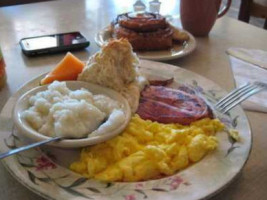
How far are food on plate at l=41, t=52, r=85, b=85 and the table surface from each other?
146mm

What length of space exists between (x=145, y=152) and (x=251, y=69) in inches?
25.8

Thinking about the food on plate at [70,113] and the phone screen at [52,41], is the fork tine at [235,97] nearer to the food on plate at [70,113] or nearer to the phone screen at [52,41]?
the food on plate at [70,113]

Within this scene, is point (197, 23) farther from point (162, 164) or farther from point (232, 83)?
point (162, 164)

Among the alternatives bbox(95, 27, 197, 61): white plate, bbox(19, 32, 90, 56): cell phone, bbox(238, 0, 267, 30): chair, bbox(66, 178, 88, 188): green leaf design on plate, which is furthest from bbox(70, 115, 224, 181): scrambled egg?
bbox(238, 0, 267, 30): chair

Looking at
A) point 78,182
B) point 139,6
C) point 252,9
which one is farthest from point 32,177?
point 252,9

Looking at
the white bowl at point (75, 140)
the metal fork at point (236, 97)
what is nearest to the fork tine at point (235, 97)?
the metal fork at point (236, 97)

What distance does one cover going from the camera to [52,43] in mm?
1169

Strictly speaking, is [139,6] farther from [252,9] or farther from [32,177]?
[32,177]

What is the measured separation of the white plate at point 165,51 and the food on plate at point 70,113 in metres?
0.42

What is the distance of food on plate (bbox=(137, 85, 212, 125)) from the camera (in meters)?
0.73

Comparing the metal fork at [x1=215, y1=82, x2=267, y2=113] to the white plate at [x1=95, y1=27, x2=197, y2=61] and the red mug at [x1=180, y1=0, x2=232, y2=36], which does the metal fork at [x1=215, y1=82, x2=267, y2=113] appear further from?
the red mug at [x1=180, y1=0, x2=232, y2=36]

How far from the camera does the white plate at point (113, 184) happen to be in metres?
0.54

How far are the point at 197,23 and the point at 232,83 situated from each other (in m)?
0.40

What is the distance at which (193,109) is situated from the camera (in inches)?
30.1
